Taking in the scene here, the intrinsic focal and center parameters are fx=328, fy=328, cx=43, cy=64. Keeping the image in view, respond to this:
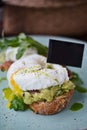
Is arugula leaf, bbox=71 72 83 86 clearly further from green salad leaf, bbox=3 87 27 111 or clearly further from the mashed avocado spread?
green salad leaf, bbox=3 87 27 111

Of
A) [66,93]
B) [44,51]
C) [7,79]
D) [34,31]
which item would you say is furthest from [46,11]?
[66,93]

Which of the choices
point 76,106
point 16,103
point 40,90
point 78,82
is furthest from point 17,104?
point 78,82

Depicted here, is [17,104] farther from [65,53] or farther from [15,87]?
[65,53]

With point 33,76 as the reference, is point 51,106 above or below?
below

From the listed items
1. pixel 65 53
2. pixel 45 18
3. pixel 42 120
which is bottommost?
pixel 42 120

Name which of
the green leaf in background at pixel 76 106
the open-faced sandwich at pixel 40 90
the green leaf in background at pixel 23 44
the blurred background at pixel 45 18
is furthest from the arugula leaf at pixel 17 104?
the blurred background at pixel 45 18

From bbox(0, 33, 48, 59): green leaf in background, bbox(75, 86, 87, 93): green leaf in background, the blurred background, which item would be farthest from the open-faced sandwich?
the blurred background

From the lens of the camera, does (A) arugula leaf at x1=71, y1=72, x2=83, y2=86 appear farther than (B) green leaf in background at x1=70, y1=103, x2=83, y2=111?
Yes
